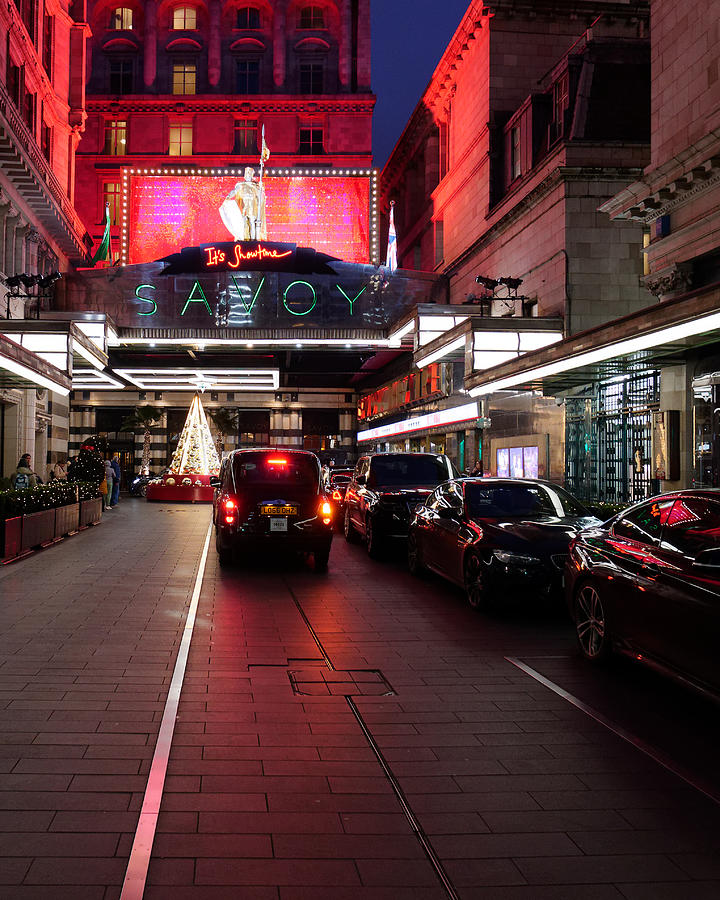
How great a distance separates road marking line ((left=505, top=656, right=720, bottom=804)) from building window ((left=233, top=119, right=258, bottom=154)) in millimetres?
58591

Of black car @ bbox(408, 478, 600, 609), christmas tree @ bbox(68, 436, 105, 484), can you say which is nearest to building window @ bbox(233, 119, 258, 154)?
christmas tree @ bbox(68, 436, 105, 484)

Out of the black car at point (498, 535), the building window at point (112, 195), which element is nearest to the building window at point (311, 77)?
the building window at point (112, 195)

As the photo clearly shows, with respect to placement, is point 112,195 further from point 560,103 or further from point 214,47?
point 560,103

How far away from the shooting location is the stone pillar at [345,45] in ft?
201

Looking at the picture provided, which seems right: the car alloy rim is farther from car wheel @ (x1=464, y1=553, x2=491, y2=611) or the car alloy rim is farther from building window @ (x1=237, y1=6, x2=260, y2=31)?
building window @ (x1=237, y1=6, x2=260, y2=31)

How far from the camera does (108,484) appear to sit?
3519 centimetres

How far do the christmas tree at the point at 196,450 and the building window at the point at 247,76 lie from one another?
31.9 meters

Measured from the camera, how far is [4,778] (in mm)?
4836

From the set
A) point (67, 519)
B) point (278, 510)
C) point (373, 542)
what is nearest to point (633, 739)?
point (278, 510)

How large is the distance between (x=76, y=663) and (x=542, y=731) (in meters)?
3.99

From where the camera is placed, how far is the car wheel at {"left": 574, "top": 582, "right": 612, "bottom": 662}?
748 centimetres

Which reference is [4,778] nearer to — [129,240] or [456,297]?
[456,297]

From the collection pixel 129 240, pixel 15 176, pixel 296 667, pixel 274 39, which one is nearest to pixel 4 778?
pixel 296 667

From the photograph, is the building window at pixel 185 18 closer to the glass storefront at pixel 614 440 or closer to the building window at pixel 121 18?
the building window at pixel 121 18
